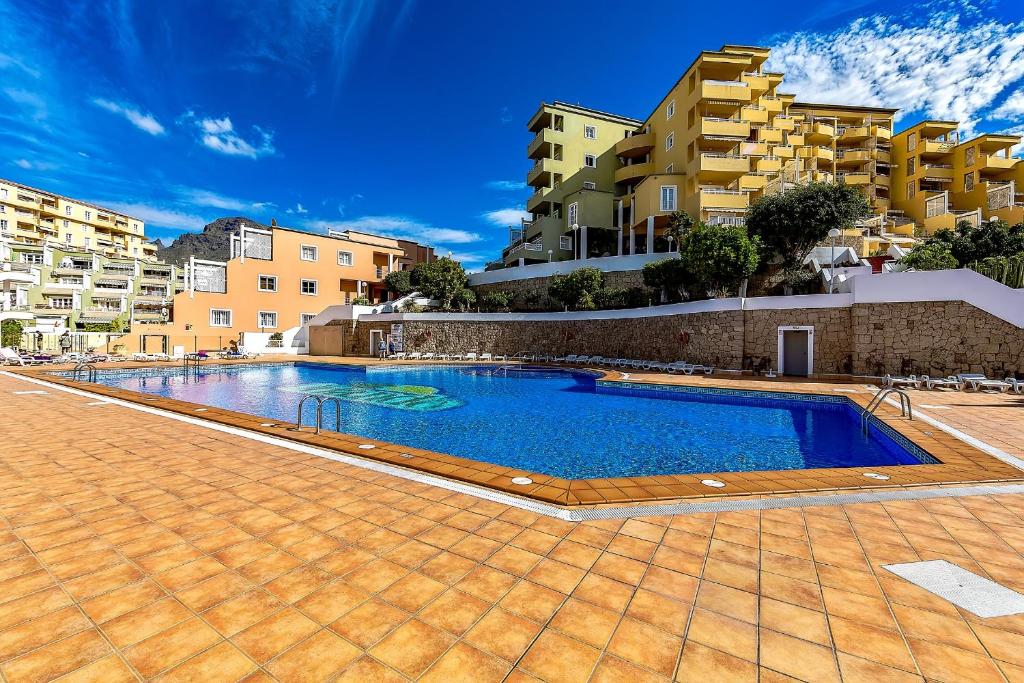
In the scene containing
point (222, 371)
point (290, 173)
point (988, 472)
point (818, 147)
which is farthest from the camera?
point (290, 173)

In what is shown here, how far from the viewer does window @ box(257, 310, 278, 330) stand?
28547mm

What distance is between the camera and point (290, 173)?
36.8 meters

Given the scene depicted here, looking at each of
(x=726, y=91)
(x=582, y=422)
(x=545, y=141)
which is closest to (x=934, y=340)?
(x=582, y=422)

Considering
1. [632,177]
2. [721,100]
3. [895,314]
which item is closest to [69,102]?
[632,177]

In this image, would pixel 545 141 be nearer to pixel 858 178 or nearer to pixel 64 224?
pixel 858 178

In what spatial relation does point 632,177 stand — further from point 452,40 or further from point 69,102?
point 69,102

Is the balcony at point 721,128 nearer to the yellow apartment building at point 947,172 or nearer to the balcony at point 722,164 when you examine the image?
the balcony at point 722,164

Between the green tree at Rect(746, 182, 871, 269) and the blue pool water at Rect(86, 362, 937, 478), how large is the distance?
10517mm

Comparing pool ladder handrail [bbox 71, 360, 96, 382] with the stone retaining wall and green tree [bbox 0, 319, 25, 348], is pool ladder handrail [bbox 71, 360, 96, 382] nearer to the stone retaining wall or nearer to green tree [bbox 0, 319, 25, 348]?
green tree [bbox 0, 319, 25, 348]

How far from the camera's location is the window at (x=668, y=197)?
24578 millimetres

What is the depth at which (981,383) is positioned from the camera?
1075 centimetres

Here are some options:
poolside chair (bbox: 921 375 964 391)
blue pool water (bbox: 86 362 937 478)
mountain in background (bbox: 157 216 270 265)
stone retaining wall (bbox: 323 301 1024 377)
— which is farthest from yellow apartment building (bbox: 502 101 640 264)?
mountain in background (bbox: 157 216 270 265)

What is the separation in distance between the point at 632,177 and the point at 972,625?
3005 centimetres

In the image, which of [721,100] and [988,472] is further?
[721,100]
